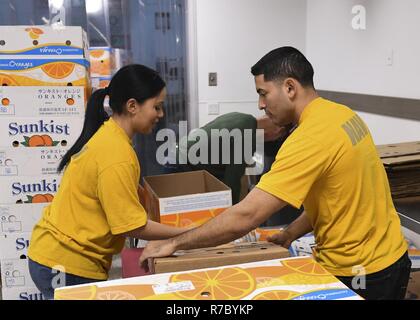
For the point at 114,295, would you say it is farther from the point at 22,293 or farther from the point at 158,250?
the point at 22,293

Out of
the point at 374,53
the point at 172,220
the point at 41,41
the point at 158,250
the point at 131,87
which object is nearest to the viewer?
the point at 158,250

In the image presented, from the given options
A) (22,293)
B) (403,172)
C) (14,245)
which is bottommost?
(22,293)

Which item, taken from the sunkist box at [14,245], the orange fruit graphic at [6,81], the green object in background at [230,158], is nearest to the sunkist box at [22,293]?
the sunkist box at [14,245]

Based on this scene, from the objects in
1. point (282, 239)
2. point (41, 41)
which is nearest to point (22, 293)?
point (41, 41)

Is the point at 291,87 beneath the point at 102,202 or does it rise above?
above

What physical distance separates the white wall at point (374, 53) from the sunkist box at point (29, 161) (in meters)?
1.84

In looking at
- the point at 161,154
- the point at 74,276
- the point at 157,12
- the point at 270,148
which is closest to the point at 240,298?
the point at 74,276

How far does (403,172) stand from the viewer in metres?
1.71

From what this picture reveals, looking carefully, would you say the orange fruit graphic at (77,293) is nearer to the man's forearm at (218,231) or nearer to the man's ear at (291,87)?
the man's forearm at (218,231)

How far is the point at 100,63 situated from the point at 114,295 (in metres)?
2.29

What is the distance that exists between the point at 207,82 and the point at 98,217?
2334 mm

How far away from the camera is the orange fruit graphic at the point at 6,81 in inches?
73.0

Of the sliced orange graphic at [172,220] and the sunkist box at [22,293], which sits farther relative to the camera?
the sunkist box at [22,293]
